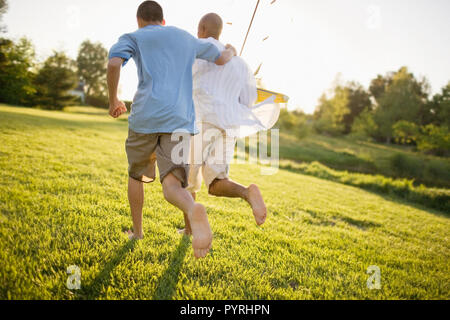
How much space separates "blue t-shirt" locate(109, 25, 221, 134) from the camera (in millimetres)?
2068

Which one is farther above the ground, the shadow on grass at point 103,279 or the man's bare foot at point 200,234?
the man's bare foot at point 200,234

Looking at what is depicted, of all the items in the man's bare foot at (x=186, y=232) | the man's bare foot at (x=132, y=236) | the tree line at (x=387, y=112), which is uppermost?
the tree line at (x=387, y=112)

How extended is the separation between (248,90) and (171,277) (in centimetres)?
192

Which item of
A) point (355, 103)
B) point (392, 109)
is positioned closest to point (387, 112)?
point (392, 109)

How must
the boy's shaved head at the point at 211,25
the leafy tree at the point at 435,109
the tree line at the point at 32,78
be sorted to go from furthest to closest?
the tree line at the point at 32,78 → the leafy tree at the point at 435,109 → the boy's shaved head at the point at 211,25

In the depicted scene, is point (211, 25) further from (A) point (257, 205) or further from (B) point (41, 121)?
(B) point (41, 121)

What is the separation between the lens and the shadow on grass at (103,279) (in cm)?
178

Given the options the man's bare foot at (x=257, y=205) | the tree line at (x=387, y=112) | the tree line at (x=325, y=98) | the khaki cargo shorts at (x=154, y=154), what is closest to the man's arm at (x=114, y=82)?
the khaki cargo shorts at (x=154, y=154)

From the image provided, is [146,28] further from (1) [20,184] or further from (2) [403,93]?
(2) [403,93]

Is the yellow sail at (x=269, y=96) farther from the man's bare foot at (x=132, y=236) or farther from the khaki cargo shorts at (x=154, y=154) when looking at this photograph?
the man's bare foot at (x=132, y=236)

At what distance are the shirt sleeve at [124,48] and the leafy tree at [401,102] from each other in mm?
43148

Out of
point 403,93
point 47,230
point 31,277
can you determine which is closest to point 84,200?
point 47,230

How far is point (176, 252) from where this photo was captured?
2.45 m

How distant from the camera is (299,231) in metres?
3.69
